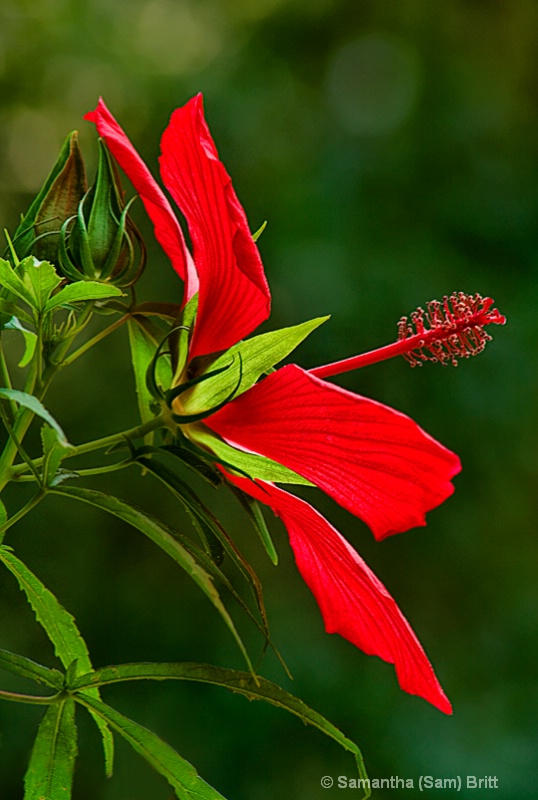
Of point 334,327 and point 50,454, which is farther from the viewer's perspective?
point 334,327

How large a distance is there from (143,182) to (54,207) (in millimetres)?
34

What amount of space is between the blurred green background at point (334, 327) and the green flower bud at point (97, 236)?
940 millimetres

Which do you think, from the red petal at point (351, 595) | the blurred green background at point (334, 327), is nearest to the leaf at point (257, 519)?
the red petal at point (351, 595)

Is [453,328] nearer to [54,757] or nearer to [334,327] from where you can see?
[54,757]

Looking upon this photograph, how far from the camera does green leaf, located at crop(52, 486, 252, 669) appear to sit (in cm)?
27

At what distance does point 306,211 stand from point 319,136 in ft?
0.53

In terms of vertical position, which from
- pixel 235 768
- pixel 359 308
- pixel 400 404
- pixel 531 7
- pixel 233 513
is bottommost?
pixel 235 768

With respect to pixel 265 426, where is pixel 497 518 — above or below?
below

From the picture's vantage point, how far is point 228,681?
0.30m

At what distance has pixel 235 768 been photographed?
48.6 inches

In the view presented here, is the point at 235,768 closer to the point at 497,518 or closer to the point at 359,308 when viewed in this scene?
the point at 497,518

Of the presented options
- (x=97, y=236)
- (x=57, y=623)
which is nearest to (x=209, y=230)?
(x=97, y=236)

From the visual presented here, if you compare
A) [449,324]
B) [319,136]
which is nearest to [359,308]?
[319,136]

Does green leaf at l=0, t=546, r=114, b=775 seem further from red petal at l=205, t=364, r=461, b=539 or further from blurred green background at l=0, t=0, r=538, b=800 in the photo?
blurred green background at l=0, t=0, r=538, b=800
